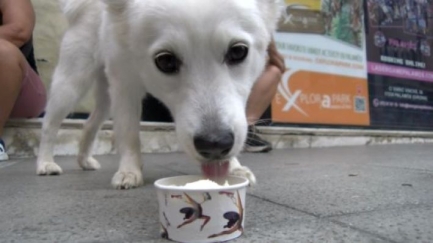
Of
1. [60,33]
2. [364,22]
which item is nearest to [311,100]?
[364,22]

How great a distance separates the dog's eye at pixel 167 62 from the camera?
1.46m

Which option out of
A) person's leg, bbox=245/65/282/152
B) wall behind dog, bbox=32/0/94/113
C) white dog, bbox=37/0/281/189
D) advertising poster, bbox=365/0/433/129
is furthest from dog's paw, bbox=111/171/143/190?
advertising poster, bbox=365/0/433/129

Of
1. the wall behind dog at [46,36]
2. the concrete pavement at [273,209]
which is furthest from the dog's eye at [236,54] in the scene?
the wall behind dog at [46,36]

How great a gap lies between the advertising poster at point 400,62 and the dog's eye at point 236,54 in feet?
13.9

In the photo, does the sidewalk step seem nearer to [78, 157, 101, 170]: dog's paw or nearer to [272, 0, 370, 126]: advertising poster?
[272, 0, 370, 126]: advertising poster

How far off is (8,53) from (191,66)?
194cm

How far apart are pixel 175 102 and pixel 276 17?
656mm

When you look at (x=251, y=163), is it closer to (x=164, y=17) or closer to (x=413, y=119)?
(x=164, y=17)

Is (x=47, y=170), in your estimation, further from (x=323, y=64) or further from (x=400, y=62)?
(x=400, y=62)

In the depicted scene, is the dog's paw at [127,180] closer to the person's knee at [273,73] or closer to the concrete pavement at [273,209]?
the concrete pavement at [273,209]

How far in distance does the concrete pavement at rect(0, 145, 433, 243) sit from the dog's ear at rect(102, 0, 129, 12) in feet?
2.24

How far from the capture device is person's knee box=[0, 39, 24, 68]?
9.48ft

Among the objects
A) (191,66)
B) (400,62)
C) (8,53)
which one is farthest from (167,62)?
(400,62)

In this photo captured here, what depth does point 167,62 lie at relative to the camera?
1492 mm
